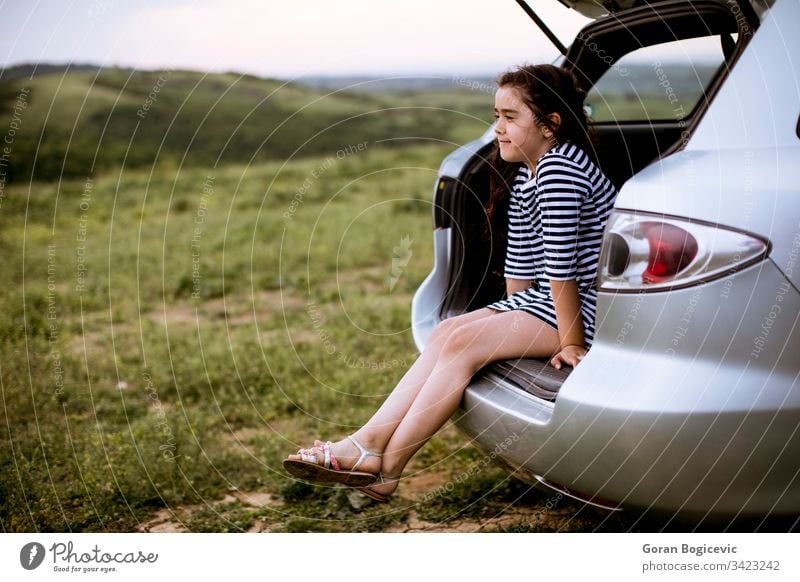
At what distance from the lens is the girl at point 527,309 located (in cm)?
280

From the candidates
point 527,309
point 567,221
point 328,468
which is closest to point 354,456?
point 328,468

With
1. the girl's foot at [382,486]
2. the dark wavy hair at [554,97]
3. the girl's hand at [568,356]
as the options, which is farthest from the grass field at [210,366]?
the dark wavy hair at [554,97]

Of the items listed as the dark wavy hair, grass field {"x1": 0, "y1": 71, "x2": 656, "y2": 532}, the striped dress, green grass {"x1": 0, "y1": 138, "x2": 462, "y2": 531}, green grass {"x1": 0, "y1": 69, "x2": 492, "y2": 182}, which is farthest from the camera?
Result: green grass {"x1": 0, "y1": 69, "x2": 492, "y2": 182}

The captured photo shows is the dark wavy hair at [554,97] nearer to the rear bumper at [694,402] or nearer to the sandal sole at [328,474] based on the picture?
the rear bumper at [694,402]

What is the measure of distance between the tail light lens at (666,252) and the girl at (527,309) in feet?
1.37

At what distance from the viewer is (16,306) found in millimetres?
6754

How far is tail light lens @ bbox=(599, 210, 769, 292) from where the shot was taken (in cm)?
221

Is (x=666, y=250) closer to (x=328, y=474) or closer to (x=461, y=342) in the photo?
(x=461, y=342)

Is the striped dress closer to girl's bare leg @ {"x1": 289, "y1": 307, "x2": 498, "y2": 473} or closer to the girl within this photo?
the girl

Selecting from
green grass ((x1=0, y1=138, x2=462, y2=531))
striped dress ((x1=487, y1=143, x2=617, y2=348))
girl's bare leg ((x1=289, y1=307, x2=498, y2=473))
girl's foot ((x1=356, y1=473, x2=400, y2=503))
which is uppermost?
striped dress ((x1=487, y1=143, x2=617, y2=348))

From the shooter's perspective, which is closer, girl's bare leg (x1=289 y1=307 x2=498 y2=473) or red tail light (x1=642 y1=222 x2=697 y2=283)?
red tail light (x1=642 y1=222 x2=697 y2=283)

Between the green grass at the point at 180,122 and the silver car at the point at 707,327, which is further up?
the silver car at the point at 707,327

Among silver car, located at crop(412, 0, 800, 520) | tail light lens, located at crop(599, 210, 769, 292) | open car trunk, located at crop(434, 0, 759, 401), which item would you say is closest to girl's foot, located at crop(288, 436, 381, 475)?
silver car, located at crop(412, 0, 800, 520)
